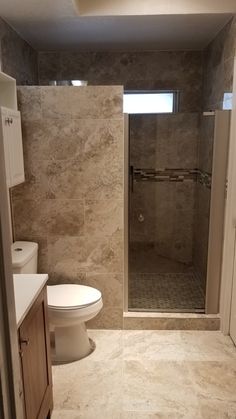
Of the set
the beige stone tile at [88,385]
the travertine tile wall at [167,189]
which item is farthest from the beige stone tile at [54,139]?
the beige stone tile at [88,385]

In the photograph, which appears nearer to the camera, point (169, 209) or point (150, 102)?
point (169, 209)

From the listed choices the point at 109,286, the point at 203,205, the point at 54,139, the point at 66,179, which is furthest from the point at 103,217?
the point at 203,205

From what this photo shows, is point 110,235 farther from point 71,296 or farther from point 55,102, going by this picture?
point 55,102

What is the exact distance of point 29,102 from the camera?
2377 millimetres

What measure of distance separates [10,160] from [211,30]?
198 centimetres

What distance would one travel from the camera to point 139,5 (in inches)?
92.7

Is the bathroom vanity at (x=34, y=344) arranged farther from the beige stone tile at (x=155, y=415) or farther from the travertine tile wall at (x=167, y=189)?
the travertine tile wall at (x=167, y=189)

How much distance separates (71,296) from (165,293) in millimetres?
1123

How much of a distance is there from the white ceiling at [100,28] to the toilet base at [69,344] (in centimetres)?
210

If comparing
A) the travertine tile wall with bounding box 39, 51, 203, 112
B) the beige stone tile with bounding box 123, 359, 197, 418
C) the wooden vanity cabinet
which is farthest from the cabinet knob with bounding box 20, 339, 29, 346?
the travertine tile wall with bounding box 39, 51, 203, 112

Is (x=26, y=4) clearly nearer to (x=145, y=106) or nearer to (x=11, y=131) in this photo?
(x=11, y=131)


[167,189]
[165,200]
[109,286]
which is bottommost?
[109,286]

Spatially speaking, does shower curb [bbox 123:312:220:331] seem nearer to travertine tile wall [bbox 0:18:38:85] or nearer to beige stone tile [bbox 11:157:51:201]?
beige stone tile [bbox 11:157:51:201]

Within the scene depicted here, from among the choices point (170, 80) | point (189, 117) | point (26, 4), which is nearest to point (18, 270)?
point (26, 4)
